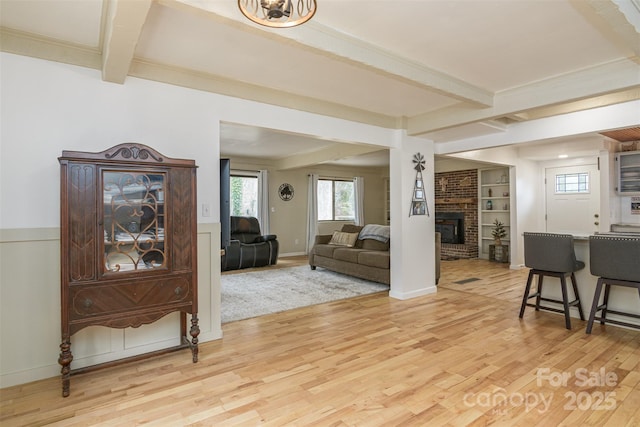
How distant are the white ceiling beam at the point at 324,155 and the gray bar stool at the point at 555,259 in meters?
2.49

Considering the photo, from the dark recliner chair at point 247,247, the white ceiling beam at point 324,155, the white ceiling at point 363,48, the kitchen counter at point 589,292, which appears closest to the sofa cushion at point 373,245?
the white ceiling beam at point 324,155

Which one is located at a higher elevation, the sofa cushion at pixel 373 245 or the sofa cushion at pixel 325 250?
the sofa cushion at pixel 373 245

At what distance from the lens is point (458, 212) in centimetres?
837

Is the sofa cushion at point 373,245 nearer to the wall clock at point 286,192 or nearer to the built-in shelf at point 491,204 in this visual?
the wall clock at point 286,192

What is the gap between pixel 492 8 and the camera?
79.0 inches

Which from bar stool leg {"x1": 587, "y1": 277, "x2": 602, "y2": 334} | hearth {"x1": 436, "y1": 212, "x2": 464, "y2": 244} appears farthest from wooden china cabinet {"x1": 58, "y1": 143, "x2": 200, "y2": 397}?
hearth {"x1": 436, "y1": 212, "x2": 464, "y2": 244}

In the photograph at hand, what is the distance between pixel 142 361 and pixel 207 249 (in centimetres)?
99

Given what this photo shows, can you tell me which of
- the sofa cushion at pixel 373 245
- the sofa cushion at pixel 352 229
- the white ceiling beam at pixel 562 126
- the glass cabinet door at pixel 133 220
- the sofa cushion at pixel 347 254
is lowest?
the sofa cushion at pixel 347 254

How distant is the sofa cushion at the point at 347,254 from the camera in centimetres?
559

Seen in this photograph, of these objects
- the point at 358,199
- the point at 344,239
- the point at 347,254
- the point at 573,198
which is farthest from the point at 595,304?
the point at 358,199

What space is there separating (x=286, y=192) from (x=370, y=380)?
21.4 feet

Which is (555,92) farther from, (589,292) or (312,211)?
(312,211)

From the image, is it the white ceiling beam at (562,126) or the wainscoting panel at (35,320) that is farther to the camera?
the white ceiling beam at (562,126)

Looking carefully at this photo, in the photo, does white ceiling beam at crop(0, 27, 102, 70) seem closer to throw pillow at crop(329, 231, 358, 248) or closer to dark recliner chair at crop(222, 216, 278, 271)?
dark recliner chair at crop(222, 216, 278, 271)
